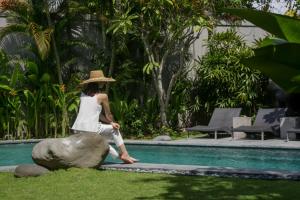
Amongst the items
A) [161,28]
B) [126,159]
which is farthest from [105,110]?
[161,28]

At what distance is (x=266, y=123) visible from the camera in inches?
547

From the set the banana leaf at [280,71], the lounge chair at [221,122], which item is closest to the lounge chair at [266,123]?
the lounge chair at [221,122]

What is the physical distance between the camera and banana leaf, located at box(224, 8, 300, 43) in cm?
170

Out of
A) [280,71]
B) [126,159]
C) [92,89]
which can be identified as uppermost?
[92,89]

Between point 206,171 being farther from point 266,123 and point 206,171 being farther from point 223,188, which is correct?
point 266,123

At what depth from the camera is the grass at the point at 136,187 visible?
17.7 feet

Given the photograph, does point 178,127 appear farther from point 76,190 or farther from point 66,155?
point 76,190

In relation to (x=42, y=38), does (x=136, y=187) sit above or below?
below

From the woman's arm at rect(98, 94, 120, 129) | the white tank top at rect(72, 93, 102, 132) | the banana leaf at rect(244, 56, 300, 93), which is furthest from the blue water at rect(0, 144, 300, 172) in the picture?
the banana leaf at rect(244, 56, 300, 93)

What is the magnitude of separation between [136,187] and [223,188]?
938 millimetres

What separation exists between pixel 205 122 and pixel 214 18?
10.7 ft

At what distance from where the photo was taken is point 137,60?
1656 cm

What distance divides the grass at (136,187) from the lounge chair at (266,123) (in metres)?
6.74

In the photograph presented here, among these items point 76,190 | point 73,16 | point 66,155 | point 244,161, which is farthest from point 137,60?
point 76,190
